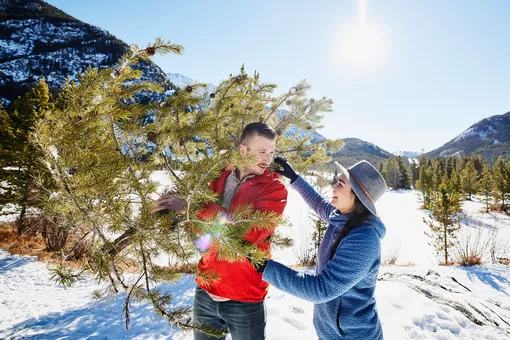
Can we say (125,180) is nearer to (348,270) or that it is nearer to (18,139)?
(348,270)

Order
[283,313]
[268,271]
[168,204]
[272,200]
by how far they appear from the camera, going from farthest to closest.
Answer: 1. [283,313]
2. [272,200]
3. [268,271]
4. [168,204]

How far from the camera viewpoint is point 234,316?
1.67 metres

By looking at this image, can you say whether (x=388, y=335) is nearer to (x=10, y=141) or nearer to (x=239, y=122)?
(x=239, y=122)

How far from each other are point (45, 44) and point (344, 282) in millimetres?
143668

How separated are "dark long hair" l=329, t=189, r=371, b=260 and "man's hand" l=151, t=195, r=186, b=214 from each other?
109 centimetres

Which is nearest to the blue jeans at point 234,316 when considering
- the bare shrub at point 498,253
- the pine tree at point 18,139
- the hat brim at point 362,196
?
the hat brim at point 362,196

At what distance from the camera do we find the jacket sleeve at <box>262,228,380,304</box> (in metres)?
1.36

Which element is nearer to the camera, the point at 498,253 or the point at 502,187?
the point at 498,253

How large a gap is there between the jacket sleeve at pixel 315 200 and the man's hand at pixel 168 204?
153cm

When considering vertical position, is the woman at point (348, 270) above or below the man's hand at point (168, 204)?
below

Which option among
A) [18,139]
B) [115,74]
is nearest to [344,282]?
[115,74]

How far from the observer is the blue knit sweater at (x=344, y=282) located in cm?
138

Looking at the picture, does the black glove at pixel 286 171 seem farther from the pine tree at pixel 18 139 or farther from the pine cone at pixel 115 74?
the pine tree at pixel 18 139

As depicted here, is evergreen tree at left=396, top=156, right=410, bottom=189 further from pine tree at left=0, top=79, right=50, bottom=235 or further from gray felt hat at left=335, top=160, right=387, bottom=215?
gray felt hat at left=335, top=160, right=387, bottom=215
